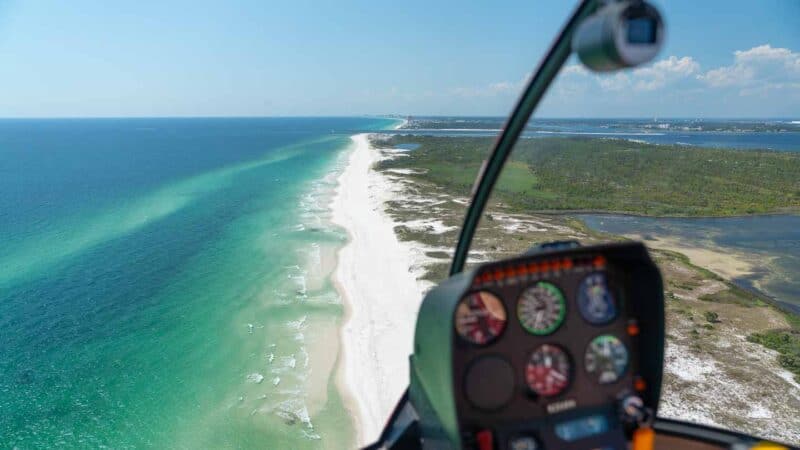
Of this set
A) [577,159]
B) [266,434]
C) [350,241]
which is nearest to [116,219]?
[350,241]

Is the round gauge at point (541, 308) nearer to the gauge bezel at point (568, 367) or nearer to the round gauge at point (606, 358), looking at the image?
the gauge bezel at point (568, 367)

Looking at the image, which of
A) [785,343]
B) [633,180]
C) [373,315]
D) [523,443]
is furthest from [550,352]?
[633,180]

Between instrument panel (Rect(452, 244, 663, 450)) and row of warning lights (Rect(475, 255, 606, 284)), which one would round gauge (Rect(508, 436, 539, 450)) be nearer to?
instrument panel (Rect(452, 244, 663, 450))

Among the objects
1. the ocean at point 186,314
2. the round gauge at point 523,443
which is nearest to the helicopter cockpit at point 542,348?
the round gauge at point 523,443

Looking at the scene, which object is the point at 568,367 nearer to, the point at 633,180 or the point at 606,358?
the point at 606,358

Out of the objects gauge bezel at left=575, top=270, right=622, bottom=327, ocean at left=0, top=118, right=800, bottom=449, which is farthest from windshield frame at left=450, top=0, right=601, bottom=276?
ocean at left=0, top=118, right=800, bottom=449

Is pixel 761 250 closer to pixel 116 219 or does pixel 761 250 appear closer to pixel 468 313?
pixel 468 313
